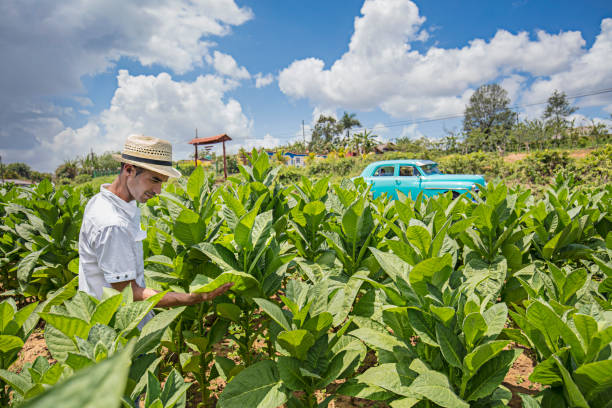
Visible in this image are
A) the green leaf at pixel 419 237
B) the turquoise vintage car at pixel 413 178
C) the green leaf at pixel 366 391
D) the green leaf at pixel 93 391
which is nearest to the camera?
the green leaf at pixel 93 391

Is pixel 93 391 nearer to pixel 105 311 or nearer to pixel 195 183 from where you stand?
pixel 105 311

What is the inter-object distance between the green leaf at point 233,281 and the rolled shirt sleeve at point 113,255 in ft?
1.63

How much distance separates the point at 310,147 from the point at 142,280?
265 ft

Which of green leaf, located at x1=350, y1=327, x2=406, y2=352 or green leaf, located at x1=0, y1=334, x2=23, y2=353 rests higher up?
green leaf, located at x1=0, y1=334, x2=23, y2=353

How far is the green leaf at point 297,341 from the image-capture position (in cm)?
143

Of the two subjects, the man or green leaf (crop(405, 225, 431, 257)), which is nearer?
green leaf (crop(405, 225, 431, 257))

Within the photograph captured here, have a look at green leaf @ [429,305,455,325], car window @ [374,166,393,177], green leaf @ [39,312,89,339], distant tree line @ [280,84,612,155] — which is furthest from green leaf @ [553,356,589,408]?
distant tree line @ [280,84,612,155]

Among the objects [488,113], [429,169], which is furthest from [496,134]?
[429,169]

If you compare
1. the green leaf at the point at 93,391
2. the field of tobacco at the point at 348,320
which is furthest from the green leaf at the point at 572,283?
the green leaf at the point at 93,391

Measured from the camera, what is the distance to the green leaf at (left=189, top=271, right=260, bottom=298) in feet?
5.29

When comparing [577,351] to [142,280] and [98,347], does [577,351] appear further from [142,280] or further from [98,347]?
[142,280]

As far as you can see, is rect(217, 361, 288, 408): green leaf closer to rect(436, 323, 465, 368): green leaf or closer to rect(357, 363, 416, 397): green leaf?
rect(357, 363, 416, 397): green leaf

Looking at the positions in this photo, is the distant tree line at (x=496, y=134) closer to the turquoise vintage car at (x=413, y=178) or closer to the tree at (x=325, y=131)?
the tree at (x=325, y=131)

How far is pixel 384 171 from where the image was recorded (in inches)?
544
